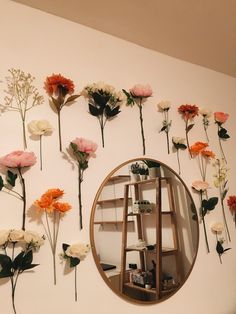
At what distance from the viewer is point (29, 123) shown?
1.26 meters

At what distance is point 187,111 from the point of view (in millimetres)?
1819

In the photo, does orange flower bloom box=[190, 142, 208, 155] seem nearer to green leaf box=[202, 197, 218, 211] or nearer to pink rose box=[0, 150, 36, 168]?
green leaf box=[202, 197, 218, 211]

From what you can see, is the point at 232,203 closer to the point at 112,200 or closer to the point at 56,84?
the point at 112,200

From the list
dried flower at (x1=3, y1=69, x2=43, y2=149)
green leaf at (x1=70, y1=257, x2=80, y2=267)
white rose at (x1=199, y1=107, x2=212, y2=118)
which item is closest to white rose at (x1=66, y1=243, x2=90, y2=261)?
green leaf at (x1=70, y1=257, x2=80, y2=267)

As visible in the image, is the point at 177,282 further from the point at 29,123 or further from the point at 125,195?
the point at 29,123

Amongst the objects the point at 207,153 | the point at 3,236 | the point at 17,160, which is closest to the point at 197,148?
the point at 207,153

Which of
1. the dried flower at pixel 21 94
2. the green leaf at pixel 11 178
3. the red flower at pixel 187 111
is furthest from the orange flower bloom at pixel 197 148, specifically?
the green leaf at pixel 11 178

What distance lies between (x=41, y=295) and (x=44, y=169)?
0.50m

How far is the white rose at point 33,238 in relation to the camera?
1120 mm

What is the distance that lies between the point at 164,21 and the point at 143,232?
A: 3.58 ft

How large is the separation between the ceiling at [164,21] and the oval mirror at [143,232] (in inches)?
28.0

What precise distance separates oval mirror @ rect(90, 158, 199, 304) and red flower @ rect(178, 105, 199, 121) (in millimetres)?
381

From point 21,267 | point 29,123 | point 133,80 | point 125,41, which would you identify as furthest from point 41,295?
point 125,41

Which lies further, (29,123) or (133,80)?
(133,80)
